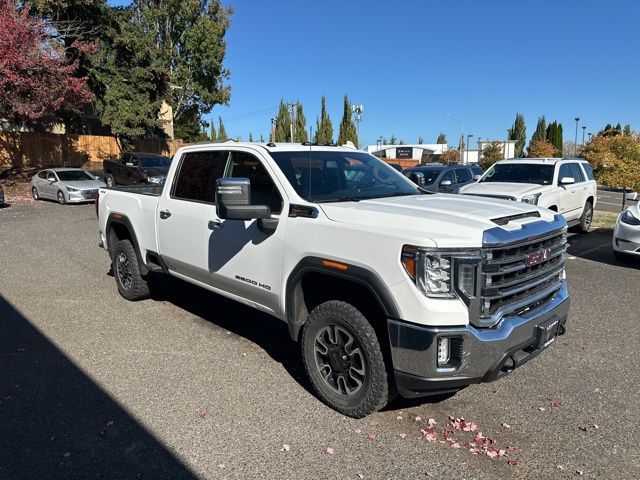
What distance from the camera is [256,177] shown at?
4.35 meters

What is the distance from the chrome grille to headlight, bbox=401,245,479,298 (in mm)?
91

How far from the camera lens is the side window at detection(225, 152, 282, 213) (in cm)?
407

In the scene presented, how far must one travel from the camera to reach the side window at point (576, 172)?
37.3ft

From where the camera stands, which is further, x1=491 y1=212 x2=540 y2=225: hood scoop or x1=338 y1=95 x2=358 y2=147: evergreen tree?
x1=338 y1=95 x2=358 y2=147: evergreen tree

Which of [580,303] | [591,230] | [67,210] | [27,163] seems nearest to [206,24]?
[27,163]

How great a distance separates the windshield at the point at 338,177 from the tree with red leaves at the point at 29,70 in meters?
19.9

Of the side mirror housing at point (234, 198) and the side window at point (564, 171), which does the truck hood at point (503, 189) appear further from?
the side mirror housing at point (234, 198)

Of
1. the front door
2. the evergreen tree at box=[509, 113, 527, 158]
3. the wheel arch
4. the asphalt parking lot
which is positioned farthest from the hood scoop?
the evergreen tree at box=[509, 113, 527, 158]

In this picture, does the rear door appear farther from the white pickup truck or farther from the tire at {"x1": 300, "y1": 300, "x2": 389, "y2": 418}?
the tire at {"x1": 300, "y1": 300, "x2": 389, "y2": 418}

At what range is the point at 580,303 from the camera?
640 centimetres

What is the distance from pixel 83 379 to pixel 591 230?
12.7m

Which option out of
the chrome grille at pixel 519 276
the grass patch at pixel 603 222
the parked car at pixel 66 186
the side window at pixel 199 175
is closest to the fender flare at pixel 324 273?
the chrome grille at pixel 519 276

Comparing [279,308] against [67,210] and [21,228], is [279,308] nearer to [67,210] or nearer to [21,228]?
[21,228]

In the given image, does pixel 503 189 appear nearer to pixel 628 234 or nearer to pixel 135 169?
pixel 628 234
